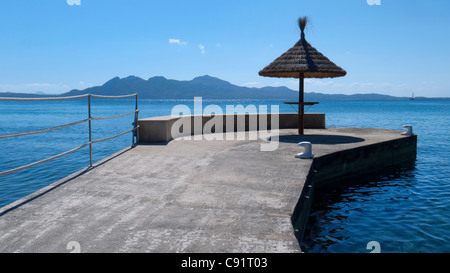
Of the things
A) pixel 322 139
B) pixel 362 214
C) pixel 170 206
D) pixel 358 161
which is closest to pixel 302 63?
pixel 322 139

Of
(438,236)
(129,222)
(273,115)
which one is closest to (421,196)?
(438,236)

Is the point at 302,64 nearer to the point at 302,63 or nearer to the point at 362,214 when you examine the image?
the point at 302,63

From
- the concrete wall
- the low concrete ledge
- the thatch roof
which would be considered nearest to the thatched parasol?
the thatch roof

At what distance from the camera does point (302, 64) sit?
37.4 ft

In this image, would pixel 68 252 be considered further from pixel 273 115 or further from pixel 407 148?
pixel 407 148

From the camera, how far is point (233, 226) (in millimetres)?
3760

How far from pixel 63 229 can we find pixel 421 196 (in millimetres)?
9068

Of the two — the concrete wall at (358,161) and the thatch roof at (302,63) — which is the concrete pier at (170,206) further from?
the thatch roof at (302,63)

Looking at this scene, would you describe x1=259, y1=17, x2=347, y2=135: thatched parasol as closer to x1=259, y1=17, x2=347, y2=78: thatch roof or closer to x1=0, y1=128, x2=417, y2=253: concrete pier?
x1=259, y1=17, x2=347, y2=78: thatch roof

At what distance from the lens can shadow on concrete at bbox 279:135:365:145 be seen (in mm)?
10484

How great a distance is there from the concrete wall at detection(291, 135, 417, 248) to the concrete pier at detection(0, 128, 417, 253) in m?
0.41
